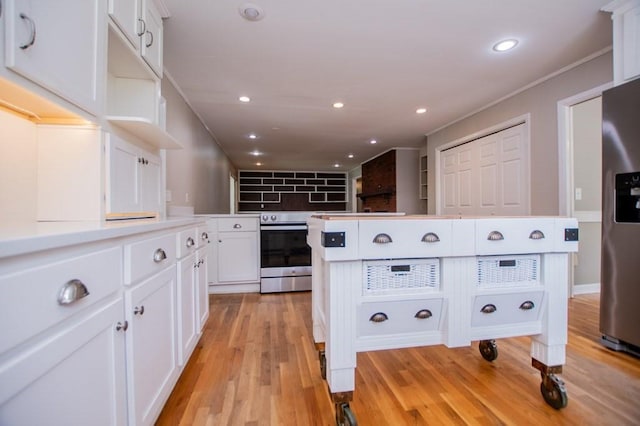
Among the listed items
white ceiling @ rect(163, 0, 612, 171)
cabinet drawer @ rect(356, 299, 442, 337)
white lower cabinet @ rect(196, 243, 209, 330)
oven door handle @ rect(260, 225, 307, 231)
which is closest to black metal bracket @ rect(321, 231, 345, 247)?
cabinet drawer @ rect(356, 299, 442, 337)

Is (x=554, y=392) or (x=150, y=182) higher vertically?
(x=150, y=182)

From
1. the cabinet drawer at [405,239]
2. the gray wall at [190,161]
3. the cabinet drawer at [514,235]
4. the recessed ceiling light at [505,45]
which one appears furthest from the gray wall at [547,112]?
the gray wall at [190,161]

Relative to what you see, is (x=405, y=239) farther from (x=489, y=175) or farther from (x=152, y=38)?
(x=489, y=175)

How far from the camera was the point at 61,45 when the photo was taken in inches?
38.2

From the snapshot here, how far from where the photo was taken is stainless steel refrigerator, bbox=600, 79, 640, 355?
67.8 inches

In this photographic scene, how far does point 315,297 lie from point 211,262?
1.93 m

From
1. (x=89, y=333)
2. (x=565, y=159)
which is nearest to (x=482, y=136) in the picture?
(x=565, y=159)

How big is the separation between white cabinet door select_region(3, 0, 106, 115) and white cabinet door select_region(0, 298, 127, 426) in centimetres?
77

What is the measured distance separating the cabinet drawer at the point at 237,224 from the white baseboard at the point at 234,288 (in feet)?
2.20

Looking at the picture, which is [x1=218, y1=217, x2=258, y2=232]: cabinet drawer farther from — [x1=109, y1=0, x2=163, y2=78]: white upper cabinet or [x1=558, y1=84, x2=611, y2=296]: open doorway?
[x1=558, y1=84, x2=611, y2=296]: open doorway

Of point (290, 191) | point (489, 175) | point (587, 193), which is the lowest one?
point (587, 193)

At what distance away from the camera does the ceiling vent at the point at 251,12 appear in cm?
176

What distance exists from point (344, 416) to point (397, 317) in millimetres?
454

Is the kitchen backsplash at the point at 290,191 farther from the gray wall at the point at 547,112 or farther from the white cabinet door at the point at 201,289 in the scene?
the white cabinet door at the point at 201,289
